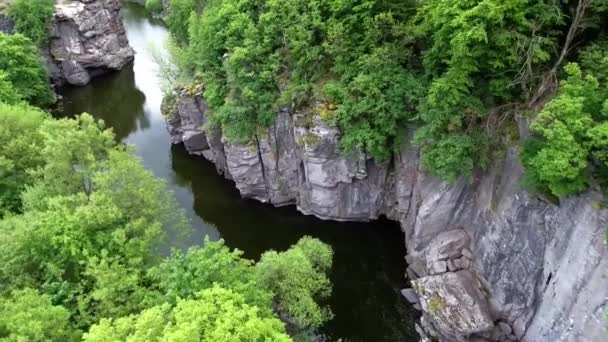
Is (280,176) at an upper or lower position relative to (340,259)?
upper

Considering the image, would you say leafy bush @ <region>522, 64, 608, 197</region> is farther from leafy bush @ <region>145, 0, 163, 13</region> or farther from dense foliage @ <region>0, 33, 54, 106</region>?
leafy bush @ <region>145, 0, 163, 13</region>

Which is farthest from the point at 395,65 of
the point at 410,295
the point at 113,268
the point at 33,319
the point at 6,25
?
the point at 6,25

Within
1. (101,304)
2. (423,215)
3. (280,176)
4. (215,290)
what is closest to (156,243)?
(101,304)

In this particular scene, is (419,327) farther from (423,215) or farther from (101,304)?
(101,304)

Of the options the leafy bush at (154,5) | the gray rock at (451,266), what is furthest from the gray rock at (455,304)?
the leafy bush at (154,5)

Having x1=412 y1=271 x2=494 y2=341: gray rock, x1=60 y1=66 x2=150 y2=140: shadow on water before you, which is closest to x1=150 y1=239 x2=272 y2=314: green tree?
x1=412 y1=271 x2=494 y2=341: gray rock

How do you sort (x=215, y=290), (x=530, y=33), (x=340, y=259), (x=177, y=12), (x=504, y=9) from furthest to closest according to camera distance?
(x=177, y=12) → (x=340, y=259) → (x=530, y=33) → (x=504, y=9) → (x=215, y=290)
